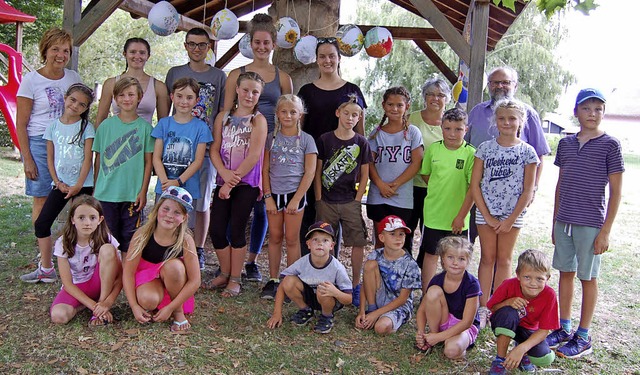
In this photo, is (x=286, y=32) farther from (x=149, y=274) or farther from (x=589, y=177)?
(x=589, y=177)

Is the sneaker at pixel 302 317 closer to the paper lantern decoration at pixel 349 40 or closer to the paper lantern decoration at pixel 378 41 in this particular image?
the paper lantern decoration at pixel 349 40

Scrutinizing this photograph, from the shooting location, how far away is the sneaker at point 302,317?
12.1ft

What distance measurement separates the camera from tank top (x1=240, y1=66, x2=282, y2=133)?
4355 mm

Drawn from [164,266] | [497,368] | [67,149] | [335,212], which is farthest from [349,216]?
[67,149]

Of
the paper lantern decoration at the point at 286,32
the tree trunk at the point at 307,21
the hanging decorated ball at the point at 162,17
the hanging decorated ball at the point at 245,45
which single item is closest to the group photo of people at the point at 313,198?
the paper lantern decoration at the point at 286,32

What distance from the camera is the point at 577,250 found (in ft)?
11.7

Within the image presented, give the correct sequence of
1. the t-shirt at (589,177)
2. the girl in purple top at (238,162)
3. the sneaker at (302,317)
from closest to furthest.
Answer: the t-shirt at (589,177) → the sneaker at (302,317) → the girl in purple top at (238,162)

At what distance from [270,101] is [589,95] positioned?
2227 millimetres

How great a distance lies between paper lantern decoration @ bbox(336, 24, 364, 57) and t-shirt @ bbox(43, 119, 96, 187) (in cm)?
218

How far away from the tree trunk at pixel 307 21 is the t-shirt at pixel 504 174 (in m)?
2.61

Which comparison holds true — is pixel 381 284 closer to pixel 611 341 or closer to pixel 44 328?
pixel 611 341

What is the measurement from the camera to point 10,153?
13945 millimetres

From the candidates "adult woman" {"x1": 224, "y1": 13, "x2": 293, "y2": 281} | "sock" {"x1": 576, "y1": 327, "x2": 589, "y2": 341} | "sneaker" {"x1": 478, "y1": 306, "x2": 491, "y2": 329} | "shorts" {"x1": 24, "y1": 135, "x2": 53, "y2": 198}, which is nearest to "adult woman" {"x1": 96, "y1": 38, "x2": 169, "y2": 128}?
"shorts" {"x1": 24, "y1": 135, "x2": 53, "y2": 198}

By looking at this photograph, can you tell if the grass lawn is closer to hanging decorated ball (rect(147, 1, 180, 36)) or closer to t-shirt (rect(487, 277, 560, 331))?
t-shirt (rect(487, 277, 560, 331))
